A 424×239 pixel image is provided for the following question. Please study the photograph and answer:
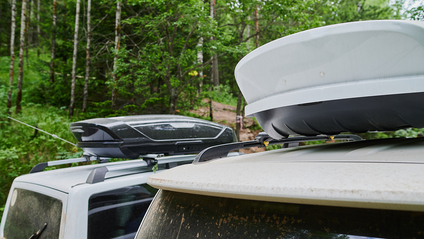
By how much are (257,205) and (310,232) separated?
0.54 ft

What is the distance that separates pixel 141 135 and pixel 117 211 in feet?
2.48

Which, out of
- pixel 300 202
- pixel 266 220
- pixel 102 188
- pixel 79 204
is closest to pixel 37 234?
pixel 79 204

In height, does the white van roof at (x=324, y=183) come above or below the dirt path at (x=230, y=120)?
above

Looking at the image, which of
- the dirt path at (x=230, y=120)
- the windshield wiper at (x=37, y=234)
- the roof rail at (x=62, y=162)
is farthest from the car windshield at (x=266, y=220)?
the dirt path at (x=230, y=120)

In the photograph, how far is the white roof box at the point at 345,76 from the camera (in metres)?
1.05

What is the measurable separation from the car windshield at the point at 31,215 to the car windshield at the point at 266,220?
48.4 inches

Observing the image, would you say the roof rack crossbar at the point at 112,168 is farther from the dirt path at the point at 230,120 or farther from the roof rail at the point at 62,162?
the dirt path at the point at 230,120

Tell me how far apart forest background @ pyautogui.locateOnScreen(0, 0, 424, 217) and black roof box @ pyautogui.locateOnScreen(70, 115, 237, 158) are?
490cm

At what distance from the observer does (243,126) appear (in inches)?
523

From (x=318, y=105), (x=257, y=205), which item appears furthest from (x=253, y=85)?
(x=257, y=205)

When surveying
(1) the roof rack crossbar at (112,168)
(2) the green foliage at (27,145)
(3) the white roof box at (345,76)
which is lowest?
(2) the green foliage at (27,145)

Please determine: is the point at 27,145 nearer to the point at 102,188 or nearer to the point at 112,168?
the point at 112,168

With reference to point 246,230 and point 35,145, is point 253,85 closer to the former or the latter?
point 246,230

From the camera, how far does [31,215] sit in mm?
2129
